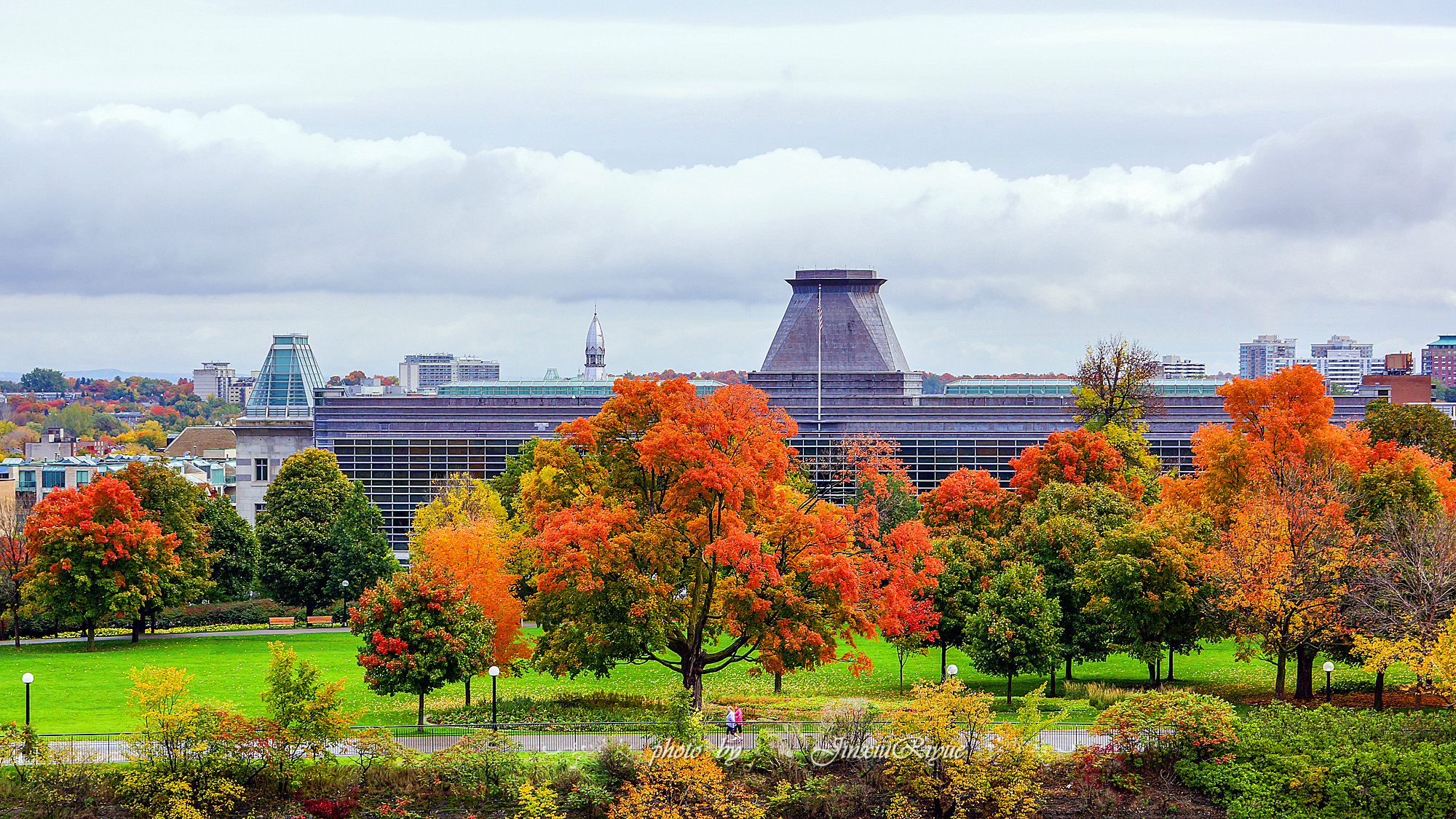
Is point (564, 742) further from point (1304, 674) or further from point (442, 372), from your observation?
point (442, 372)

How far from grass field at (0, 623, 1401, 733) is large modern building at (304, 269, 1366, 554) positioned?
36.7 m

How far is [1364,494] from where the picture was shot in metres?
37.5

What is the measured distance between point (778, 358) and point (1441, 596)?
201ft

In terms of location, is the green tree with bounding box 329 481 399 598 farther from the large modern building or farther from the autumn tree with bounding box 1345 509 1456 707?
the autumn tree with bounding box 1345 509 1456 707

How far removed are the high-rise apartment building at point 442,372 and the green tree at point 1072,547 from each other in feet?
339

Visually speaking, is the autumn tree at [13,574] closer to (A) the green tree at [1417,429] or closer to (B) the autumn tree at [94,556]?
(B) the autumn tree at [94,556]

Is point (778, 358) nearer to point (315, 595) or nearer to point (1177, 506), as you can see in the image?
point (315, 595)

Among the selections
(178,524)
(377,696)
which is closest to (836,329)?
(178,524)

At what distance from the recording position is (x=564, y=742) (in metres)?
31.6

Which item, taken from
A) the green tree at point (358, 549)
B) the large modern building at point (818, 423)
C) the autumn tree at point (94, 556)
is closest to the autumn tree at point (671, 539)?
the autumn tree at point (94, 556)

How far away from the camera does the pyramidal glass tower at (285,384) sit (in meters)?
100

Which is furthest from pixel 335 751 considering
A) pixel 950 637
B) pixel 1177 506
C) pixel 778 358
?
→ pixel 778 358

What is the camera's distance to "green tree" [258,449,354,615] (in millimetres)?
54125

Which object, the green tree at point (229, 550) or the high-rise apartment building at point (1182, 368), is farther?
the high-rise apartment building at point (1182, 368)
